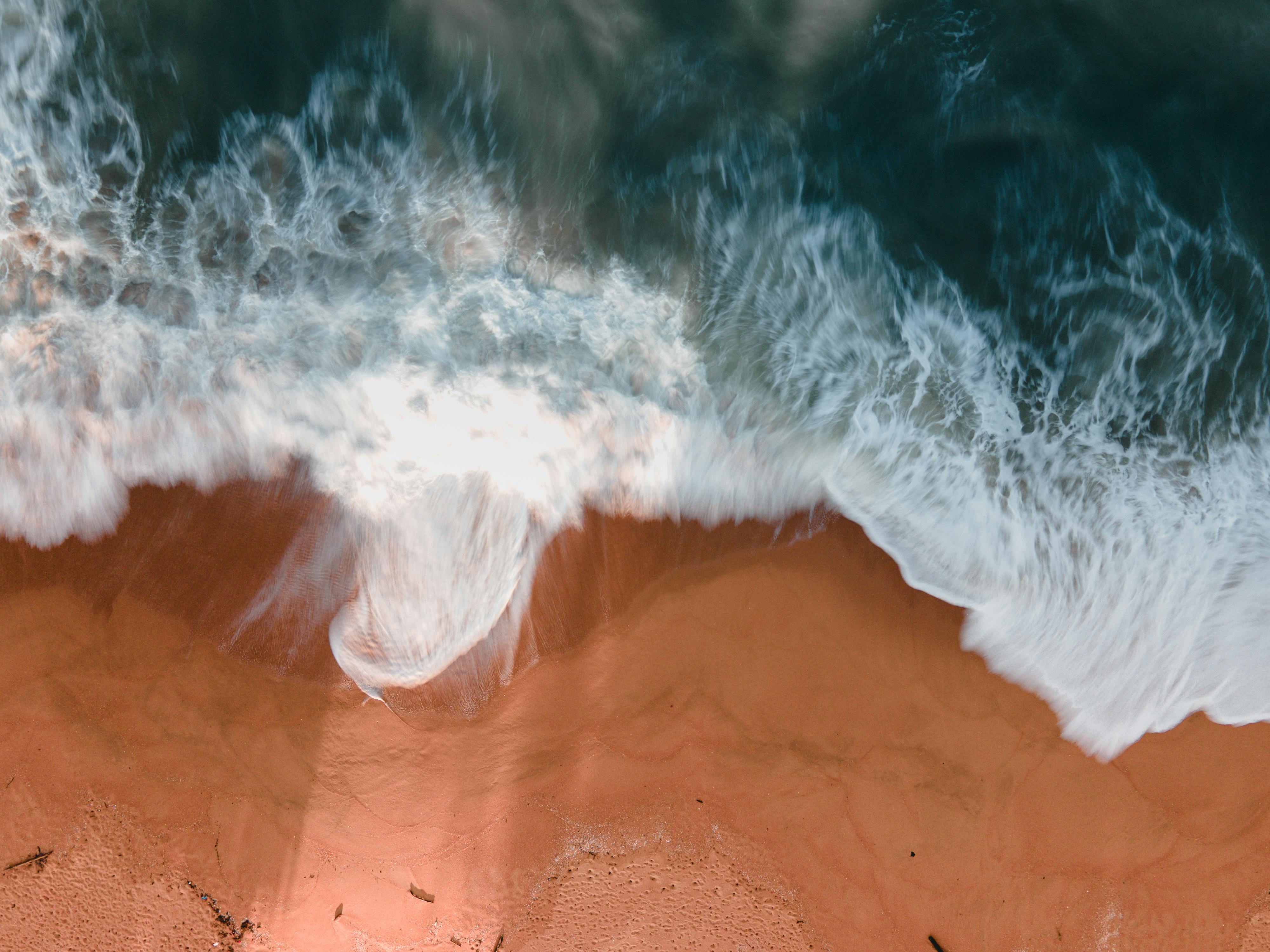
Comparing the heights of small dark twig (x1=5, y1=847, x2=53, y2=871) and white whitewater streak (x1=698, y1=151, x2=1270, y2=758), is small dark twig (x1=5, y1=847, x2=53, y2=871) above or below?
below

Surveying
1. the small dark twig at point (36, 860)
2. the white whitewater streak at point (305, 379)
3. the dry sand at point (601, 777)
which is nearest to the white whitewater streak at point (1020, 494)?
the dry sand at point (601, 777)

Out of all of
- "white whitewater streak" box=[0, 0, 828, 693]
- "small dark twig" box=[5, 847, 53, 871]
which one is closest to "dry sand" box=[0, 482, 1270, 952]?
"small dark twig" box=[5, 847, 53, 871]

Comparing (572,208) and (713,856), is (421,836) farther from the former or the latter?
(572,208)

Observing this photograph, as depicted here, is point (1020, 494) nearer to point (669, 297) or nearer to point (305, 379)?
point (669, 297)

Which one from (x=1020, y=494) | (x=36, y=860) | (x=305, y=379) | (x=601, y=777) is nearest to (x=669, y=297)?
(x=305, y=379)

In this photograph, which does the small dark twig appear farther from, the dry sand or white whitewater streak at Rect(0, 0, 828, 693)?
white whitewater streak at Rect(0, 0, 828, 693)

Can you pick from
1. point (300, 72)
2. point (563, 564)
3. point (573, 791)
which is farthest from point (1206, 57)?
point (573, 791)

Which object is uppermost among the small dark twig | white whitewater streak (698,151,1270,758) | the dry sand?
white whitewater streak (698,151,1270,758)
